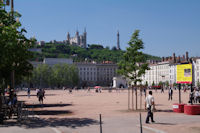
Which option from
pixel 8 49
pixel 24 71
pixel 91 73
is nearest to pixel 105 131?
pixel 8 49

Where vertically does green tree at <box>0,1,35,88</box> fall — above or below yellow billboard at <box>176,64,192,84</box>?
above

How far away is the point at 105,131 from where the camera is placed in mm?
13086

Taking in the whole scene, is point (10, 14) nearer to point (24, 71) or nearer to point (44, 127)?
point (44, 127)

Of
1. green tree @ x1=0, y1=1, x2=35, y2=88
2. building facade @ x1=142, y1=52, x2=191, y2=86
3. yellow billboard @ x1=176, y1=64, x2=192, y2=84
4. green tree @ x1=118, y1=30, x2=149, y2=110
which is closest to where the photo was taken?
green tree @ x1=0, y1=1, x2=35, y2=88

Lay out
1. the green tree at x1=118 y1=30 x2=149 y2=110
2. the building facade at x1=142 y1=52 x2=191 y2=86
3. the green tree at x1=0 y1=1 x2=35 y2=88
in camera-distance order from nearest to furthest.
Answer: the green tree at x1=0 y1=1 x2=35 y2=88
the green tree at x1=118 y1=30 x2=149 y2=110
the building facade at x1=142 y1=52 x2=191 y2=86

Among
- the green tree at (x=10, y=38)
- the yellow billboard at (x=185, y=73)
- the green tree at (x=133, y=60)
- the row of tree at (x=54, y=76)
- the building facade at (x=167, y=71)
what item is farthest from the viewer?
the building facade at (x=167, y=71)

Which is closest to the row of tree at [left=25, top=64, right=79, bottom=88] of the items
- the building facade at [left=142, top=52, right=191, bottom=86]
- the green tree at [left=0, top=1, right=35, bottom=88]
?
the building facade at [left=142, top=52, right=191, bottom=86]

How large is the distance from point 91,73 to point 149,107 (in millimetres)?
183186

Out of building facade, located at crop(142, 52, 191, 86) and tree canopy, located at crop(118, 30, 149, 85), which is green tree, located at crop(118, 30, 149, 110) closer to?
tree canopy, located at crop(118, 30, 149, 85)

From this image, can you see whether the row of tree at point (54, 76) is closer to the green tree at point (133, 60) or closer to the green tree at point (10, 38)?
the green tree at point (133, 60)

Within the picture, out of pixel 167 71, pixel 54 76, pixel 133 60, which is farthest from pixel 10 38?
pixel 167 71

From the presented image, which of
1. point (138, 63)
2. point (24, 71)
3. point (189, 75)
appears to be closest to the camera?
point (189, 75)

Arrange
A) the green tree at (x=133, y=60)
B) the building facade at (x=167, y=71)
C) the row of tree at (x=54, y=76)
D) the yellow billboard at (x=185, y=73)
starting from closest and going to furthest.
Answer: the yellow billboard at (x=185, y=73) → the green tree at (x=133, y=60) → the row of tree at (x=54, y=76) → the building facade at (x=167, y=71)

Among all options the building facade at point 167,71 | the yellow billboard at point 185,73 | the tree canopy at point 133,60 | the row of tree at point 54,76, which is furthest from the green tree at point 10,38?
the building facade at point 167,71
